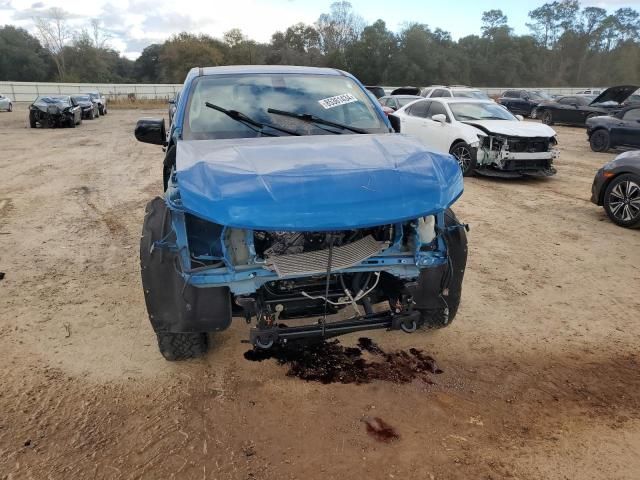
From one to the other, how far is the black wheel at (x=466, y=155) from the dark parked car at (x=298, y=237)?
24.3ft

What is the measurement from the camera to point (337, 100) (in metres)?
4.27

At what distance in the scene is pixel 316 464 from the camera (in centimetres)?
267

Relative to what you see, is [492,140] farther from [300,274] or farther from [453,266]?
[300,274]

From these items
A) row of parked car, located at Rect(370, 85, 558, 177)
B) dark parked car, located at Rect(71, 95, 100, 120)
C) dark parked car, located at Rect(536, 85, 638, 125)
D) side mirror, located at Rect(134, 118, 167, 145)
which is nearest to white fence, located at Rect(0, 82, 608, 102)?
dark parked car, located at Rect(536, 85, 638, 125)

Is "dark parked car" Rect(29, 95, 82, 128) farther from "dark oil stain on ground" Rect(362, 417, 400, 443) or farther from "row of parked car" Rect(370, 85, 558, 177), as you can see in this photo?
"dark oil stain on ground" Rect(362, 417, 400, 443)

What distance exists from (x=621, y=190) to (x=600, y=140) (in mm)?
9253

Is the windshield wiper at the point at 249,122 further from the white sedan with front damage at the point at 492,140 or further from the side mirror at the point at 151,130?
the white sedan with front damage at the point at 492,140

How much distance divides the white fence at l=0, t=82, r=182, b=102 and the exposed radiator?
49.1 metres

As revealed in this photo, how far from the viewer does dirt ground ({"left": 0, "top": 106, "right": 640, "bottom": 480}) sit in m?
2.70

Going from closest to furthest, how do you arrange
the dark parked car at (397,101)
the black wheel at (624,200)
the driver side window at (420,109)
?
the black wheel at (624,200) < the driver side window at (420,109) < the dark parked car at (397,101)

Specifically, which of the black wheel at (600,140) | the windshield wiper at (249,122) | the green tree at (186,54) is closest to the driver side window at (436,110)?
the black wheel at (600,140)

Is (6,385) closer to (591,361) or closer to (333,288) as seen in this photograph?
(333,288)

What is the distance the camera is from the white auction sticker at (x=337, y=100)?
420 cm

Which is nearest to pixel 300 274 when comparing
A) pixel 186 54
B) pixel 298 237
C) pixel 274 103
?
pixel 298 237
